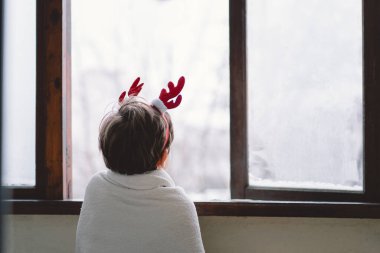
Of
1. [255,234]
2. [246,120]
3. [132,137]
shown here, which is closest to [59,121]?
[132,137]

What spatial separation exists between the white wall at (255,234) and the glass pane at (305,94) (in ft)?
0.45

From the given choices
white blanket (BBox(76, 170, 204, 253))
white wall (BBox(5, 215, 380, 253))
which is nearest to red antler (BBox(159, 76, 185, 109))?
white blanket (BBox(76, 170, 204, 253))

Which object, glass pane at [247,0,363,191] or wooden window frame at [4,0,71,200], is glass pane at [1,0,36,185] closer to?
wooden window frame at [4,0,71,200]

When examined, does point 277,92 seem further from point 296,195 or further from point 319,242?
point 319,242

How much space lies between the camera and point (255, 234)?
1.51 meters

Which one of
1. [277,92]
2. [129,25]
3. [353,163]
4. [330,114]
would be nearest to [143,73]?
[129,25]

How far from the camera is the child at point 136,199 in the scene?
122 centimetres

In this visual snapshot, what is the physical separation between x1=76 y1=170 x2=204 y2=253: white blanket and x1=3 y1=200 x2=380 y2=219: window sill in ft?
0.80

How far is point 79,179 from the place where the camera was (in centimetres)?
187

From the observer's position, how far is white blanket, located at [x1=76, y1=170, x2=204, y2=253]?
1.22 metres

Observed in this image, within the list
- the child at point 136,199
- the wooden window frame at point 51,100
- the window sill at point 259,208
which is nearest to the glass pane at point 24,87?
the wooden window frame at point 51,100

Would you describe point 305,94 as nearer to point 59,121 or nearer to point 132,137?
point 132,137

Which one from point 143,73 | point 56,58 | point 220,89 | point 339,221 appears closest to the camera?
point 339,221

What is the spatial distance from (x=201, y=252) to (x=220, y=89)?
797 millimetres
